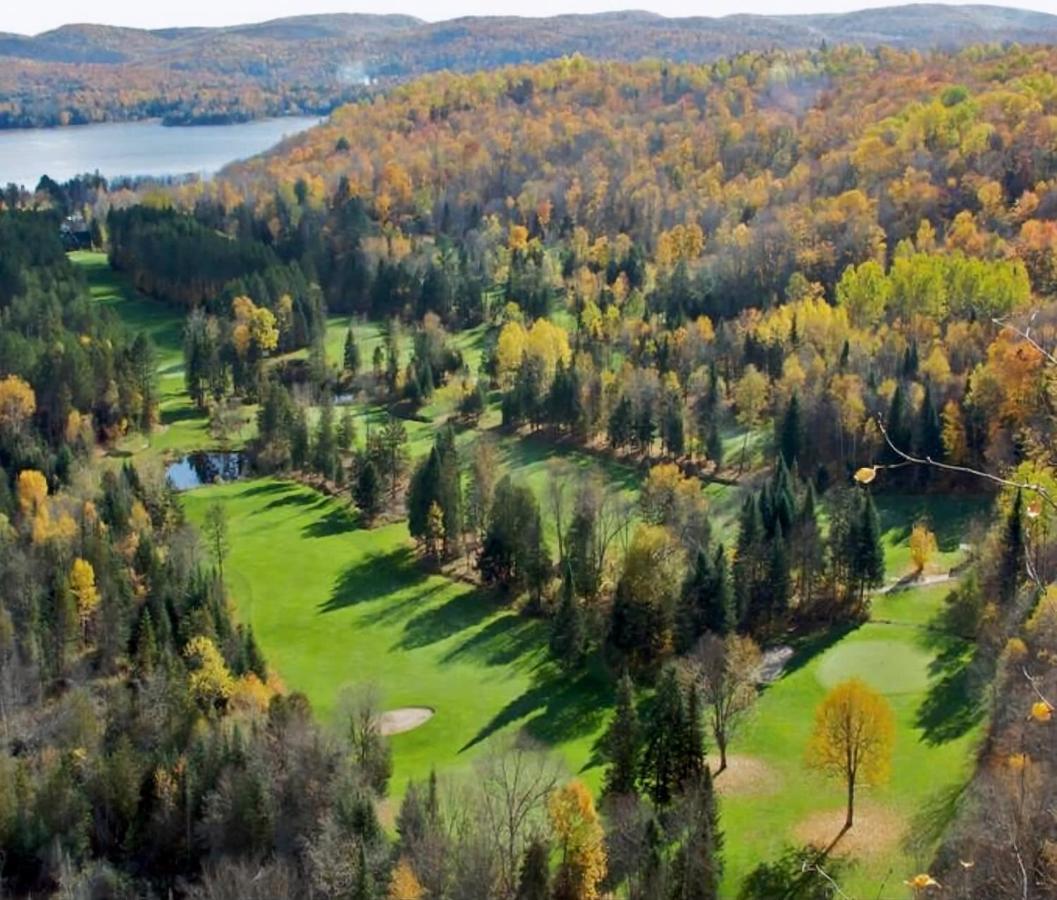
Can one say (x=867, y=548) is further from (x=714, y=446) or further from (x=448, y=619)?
(x=714, y=446)

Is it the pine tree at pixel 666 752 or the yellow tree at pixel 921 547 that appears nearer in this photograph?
the pine tree at pixel 666 752

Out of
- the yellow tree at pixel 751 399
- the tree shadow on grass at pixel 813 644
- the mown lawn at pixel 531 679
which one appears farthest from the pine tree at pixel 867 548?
the yellow tree at pixel 751 399

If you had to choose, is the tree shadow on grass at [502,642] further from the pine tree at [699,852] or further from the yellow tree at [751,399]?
the yellow tree at [751,399]

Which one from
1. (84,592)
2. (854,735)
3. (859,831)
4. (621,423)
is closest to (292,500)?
(621,423)

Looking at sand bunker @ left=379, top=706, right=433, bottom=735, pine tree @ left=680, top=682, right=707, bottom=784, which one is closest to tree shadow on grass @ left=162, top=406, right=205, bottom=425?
sand bunker @ left=379, top=706, right=433, bottom=735

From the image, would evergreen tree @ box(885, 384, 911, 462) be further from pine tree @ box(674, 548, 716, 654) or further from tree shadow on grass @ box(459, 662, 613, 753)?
tree shadow on grass @ box(459, 662, 613, 753)

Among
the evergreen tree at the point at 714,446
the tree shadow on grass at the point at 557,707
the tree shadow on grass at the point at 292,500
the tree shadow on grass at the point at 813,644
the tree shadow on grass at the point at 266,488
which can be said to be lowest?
the tree shadow on grass at the point at 557,707
